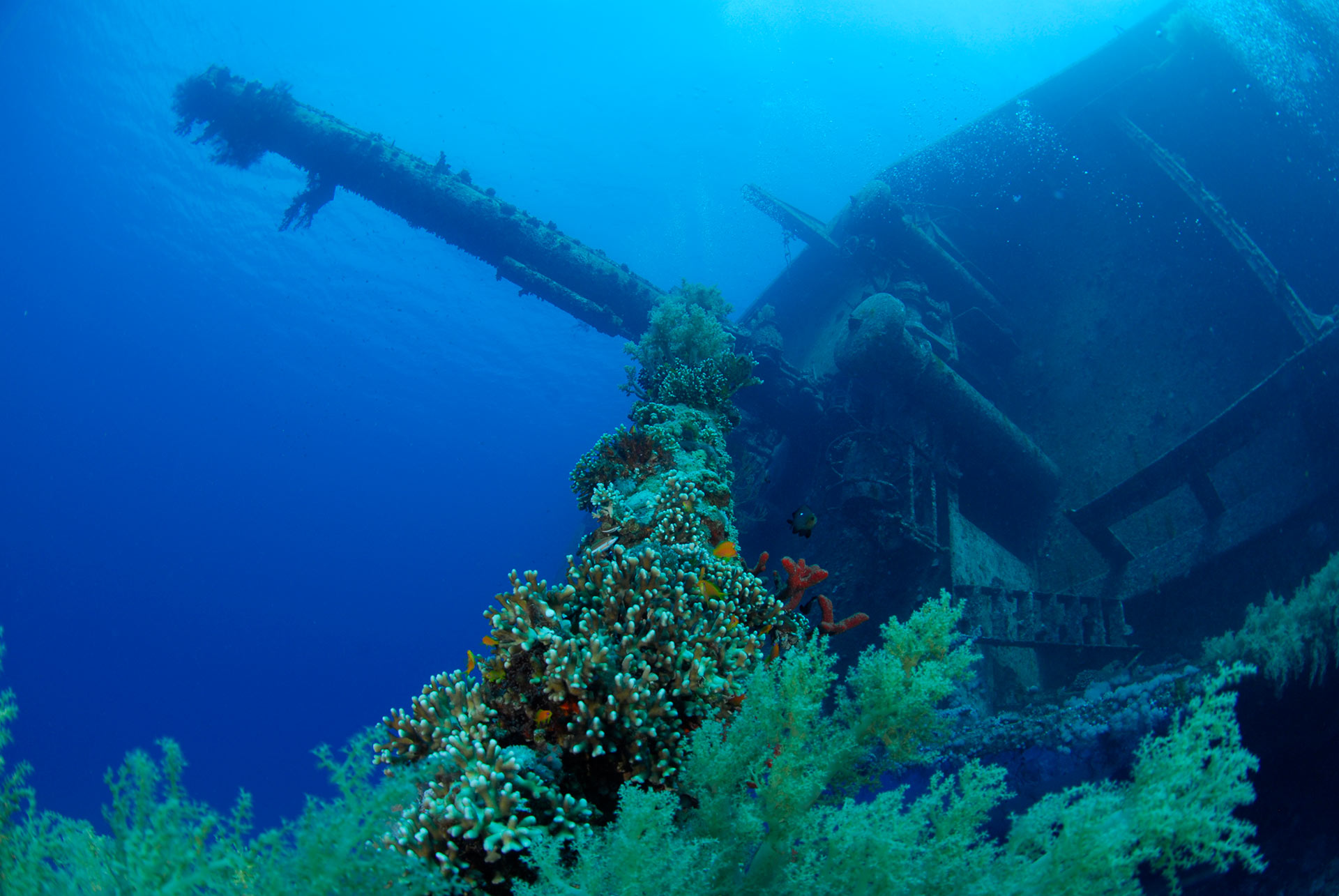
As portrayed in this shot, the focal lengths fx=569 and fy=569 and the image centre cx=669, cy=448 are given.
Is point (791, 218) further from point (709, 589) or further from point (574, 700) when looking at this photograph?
point (574, 700)

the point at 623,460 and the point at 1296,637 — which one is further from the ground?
the point at 623,460

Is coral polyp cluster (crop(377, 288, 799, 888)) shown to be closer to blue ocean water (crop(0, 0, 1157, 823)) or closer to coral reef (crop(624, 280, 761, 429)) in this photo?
coral reef (crop(624, 280, 761, 429))

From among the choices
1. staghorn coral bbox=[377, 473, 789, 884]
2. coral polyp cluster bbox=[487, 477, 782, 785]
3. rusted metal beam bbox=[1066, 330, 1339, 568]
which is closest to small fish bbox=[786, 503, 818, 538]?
coral polyp cluster bbox=[487, 477, 782, 785]

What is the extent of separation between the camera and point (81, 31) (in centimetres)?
3891

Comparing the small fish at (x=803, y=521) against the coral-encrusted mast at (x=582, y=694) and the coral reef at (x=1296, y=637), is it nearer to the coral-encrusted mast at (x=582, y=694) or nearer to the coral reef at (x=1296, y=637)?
the coral-encrusted mast at (x=582, y=694)

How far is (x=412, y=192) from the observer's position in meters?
12.4

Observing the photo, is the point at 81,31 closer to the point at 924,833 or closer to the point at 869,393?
the point at 869,393

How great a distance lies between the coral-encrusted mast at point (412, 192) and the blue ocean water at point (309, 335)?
41.3 m

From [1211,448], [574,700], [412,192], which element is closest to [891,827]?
[574,700]

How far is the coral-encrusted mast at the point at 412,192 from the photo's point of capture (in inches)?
491

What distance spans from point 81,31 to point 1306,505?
212ft

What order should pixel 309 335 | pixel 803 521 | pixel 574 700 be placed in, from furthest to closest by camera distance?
pixel 309 335
pixel 803 521
pixel 574 700

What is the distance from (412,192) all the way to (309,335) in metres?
62.8

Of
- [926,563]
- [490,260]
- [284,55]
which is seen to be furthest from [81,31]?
[926,563]
